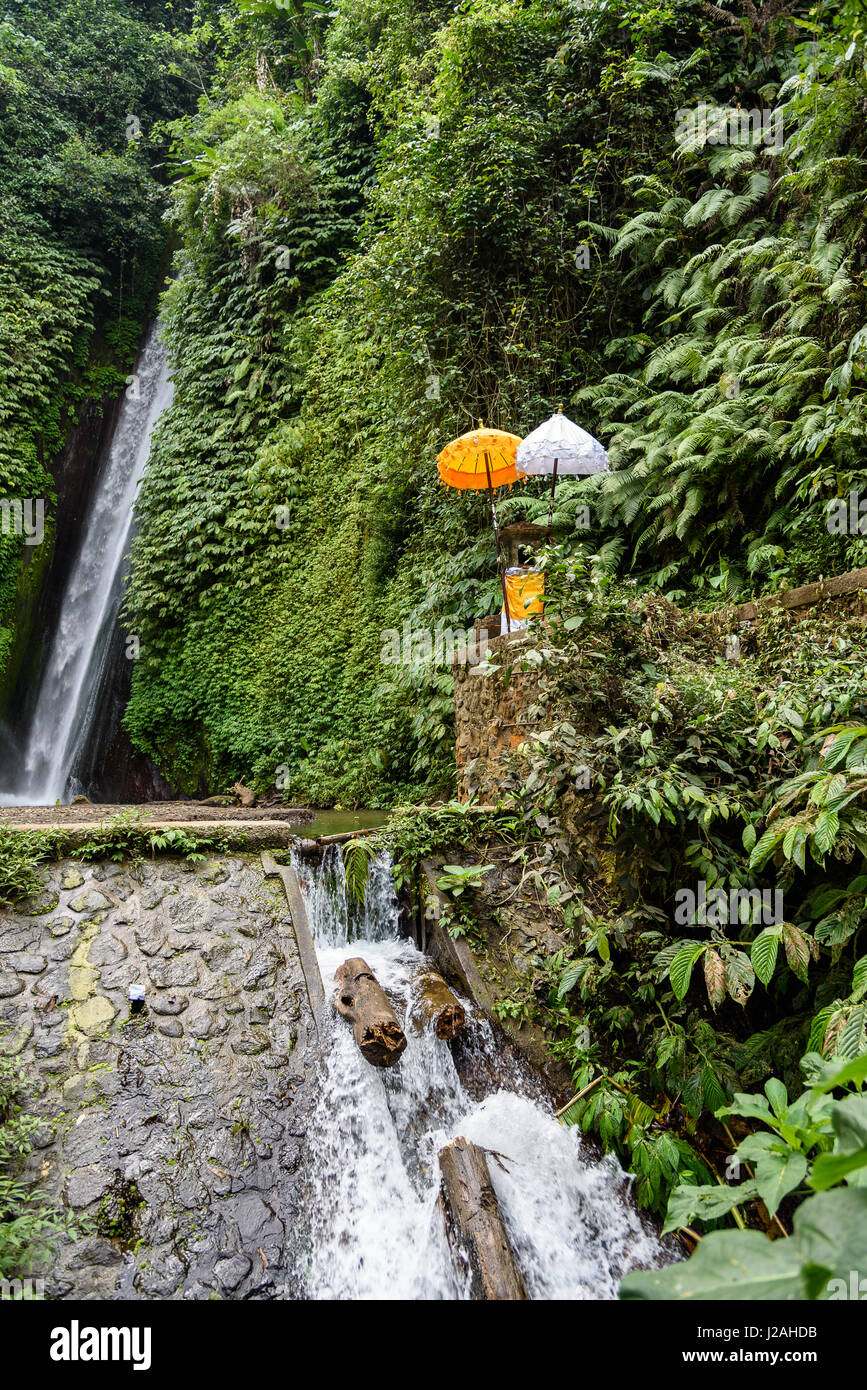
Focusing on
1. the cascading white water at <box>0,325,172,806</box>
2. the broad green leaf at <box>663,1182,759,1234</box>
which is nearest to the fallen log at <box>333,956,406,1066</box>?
the broad green leaf at <box>663,1182,759,1234</box>

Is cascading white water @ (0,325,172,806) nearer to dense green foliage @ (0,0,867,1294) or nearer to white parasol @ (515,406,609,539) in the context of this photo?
dense green foliage @ (0,0,867,1294)

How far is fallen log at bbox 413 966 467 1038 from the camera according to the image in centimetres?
442

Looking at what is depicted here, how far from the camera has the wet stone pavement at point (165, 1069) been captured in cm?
324

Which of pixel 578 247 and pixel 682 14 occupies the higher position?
pixel 682 14

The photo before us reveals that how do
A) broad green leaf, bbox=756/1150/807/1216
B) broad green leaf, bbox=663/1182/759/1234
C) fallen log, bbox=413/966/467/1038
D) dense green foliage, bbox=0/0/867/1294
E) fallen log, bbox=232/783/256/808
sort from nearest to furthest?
broad green leaf, bbox=756/1150/807/1216 < broad green leaf, bbox=663/1182/759/1234 < dense green foliage, bbox=0/0/867/1294 < fallen log, bbox=413/966/467/1038 < fallen log, bbox=232/783/256/808

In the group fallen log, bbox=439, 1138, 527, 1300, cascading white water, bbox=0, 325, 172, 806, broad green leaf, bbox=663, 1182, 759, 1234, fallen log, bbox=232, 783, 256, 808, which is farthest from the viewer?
cascading white water, bbox=0, 325, 172, 806

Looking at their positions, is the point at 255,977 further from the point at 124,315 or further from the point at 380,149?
the point at 124,315

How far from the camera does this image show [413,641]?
938 cm

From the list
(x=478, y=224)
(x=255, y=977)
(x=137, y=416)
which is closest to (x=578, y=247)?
(x=478, y=224)

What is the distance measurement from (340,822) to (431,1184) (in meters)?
4.15

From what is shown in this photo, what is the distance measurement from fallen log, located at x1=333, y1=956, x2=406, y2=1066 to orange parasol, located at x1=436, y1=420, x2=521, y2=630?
160 inches

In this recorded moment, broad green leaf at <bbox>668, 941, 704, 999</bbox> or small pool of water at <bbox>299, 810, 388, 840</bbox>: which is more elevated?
small pool of water at <bbox>299, 810, 388, 840</bbox>

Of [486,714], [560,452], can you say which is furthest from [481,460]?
[486,714]
